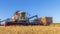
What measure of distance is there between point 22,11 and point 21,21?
2251mm

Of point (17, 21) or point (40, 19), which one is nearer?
point (17, 21)

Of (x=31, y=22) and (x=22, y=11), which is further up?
(x=22, y=11)

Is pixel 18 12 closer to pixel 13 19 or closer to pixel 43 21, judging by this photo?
pixel 13 19

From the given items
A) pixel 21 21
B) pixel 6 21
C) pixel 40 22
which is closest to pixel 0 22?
pixel 6 21

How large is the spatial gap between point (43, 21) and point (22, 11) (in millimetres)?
6333

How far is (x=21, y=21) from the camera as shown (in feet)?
125

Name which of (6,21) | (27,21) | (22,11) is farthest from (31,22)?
(6,21)

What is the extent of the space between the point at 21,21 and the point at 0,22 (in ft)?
20.8

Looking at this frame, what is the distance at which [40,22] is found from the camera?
39.7m

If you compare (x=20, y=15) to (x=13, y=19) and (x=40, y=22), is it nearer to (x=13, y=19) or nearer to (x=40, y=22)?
(x=13, y=19)

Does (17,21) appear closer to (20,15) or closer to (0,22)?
(20,15)

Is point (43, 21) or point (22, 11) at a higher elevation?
point (22, 11)

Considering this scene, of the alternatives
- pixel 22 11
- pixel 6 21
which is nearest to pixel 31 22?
pixel 22 11

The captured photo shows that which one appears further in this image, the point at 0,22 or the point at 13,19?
the point at 0,22
